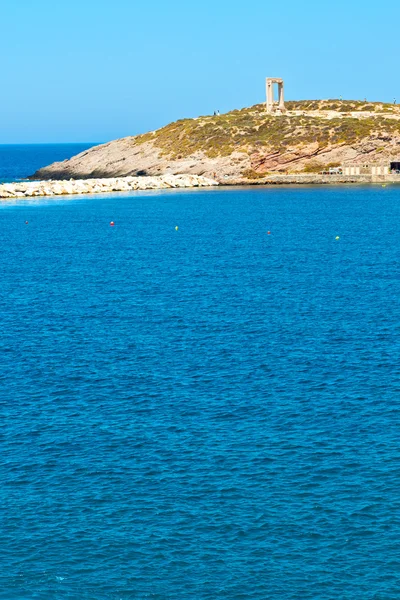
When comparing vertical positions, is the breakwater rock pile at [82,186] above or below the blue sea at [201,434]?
above

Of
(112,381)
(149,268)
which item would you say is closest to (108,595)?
(112,381)

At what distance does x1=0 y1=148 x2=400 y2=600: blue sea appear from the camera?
3200 centimetres

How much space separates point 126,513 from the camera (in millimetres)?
35938

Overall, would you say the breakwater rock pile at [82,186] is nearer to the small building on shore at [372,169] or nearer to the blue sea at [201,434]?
the small building on shore at [372,169]

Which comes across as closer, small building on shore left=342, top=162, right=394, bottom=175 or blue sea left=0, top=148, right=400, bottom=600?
blue sea left=0, top=148, right=400, bottom=600

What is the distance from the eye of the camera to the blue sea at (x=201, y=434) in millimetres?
32000

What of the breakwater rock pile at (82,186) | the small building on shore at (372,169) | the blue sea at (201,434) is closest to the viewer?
the blue sea at (201,434)

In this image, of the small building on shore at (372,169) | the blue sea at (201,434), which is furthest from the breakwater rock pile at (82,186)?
the blue sea at (201,434)

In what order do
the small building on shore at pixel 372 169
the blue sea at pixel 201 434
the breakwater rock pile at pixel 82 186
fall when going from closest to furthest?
the blue sea at pixel 201 434 < the breakwater rock pile at pixel 82 186 < the small building on shore at pixel 372 169

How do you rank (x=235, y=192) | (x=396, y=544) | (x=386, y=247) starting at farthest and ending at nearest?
(x=235, y=192), (x=386, y=247), (x=396, y=544)

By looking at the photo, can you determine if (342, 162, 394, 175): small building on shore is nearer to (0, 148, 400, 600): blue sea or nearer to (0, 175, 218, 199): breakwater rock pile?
(0, 175, 218, 199): breakwater rock pile

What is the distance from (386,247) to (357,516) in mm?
75582

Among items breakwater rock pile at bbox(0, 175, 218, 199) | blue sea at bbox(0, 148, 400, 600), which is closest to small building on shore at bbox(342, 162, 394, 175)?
breakwater rock pile at bbox(0, 175, 218, 199)

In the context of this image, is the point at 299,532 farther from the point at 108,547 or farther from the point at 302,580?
the point at 108,547
